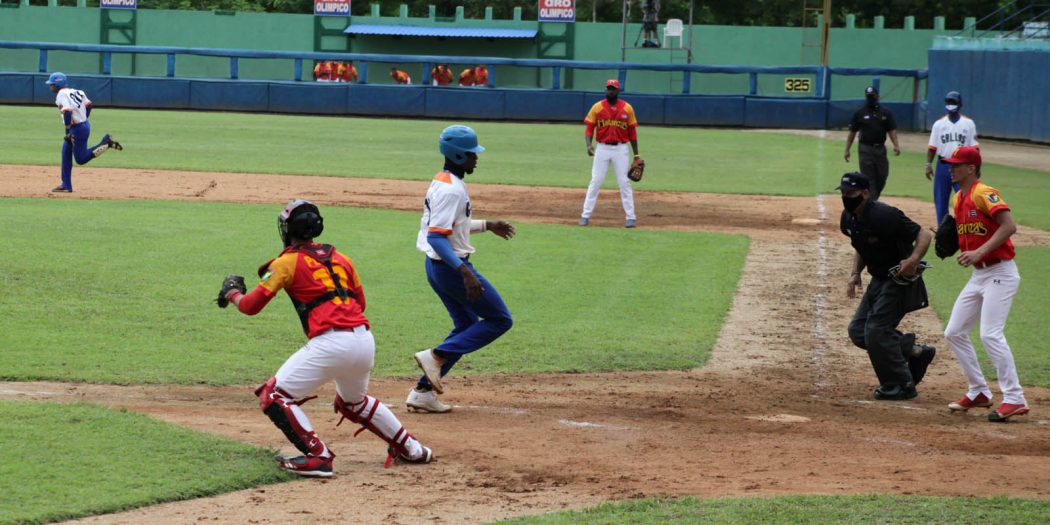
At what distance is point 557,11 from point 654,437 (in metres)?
45.9

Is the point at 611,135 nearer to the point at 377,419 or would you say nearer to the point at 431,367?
the point at 431,367

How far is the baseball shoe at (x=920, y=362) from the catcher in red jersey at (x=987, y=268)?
72cm

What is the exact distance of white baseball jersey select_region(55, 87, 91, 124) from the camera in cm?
1948

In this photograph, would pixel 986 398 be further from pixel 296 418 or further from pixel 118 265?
pixel 118 265

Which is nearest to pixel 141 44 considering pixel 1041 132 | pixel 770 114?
pixel 770 114

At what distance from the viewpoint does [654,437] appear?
8.01 metres

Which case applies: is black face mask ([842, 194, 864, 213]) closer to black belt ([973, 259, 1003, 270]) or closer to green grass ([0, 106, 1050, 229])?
black belt ([973, 259, 1003, 270])

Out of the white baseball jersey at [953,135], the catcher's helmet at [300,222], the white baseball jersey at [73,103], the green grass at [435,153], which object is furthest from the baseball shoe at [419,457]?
the green grass at [435,153]

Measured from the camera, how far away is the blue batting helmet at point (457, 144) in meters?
8.21

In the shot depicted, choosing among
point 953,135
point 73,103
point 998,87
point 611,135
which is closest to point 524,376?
point 611,135

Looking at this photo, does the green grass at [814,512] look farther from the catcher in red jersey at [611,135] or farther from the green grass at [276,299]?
the catcher in red jersey at [611,135]

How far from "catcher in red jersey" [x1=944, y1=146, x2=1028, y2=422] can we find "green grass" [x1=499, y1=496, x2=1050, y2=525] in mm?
2334

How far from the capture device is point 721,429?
829cm

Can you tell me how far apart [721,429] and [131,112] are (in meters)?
34.9
